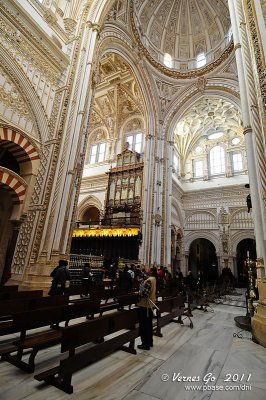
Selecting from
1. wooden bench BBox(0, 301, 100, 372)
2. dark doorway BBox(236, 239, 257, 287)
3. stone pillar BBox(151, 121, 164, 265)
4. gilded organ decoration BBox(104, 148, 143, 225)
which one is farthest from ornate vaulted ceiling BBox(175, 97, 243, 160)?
wooden bench BBox(0, 301, 100, 372)

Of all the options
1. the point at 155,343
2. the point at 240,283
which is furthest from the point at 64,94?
the point at 240,283

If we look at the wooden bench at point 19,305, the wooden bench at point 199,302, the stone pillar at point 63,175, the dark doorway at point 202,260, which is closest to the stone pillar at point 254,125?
the wooden bench at point 199,302

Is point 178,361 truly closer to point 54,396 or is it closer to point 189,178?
point 54,396

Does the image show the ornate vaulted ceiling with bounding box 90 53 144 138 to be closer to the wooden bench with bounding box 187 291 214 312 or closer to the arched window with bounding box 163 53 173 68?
the arched window with bounding box 163 53 173 68

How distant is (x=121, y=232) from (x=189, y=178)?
10807 mm

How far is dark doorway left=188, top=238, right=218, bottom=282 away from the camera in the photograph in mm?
21028

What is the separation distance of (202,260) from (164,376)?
A: 72.1ft

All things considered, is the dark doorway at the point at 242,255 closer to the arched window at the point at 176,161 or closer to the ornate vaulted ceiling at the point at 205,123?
the arched window at the point at 176,161

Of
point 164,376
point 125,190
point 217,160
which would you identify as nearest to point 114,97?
point 125,190

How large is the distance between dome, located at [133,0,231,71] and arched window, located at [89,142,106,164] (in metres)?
8.82

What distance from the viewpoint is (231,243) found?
59.6 feet

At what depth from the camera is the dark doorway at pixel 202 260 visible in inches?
828

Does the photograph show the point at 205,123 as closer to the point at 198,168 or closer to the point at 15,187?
the point at 198,168

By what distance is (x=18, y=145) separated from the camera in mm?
6555
